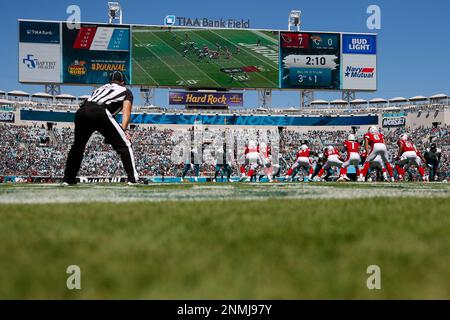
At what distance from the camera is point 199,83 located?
149 ft

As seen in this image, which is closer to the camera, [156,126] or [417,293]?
[417,293]

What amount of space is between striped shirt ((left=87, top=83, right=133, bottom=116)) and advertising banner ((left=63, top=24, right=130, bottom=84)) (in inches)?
1410

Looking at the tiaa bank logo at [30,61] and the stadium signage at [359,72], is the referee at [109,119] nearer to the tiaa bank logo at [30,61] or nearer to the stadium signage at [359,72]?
the tiaa bank logo at [30,61]

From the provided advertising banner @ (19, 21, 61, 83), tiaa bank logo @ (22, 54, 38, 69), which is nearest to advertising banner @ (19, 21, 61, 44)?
advertising banner @ (19, 21, 61, 83)

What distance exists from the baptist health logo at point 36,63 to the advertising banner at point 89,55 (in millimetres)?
1195

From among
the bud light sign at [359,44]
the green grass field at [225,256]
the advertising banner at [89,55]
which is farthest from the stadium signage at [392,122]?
the green grass field at [225,256]

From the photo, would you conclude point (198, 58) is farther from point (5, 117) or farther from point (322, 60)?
point (5, 117)

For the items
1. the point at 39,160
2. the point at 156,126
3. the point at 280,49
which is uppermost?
the point at 280,49

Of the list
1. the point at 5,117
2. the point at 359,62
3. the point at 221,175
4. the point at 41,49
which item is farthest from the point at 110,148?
the point at 359,62

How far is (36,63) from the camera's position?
43406mm

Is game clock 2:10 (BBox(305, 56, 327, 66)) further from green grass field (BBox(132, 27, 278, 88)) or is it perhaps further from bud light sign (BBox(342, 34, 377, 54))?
green grass field (BBox(132, 27, 278, 88))

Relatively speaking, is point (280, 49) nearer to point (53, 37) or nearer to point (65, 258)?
point (53, 37)
